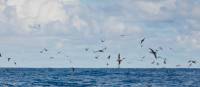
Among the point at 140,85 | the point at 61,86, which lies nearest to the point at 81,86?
the point at 61,86

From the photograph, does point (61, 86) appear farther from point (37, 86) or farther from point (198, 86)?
point (198, 86)

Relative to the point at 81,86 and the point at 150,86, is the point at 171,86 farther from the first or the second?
the point at 81,86

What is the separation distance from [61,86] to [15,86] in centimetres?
821

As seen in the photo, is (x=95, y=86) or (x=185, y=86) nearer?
(x=95, y=86)

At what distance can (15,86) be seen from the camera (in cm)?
9669

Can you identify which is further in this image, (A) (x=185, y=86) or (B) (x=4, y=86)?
(A) (x=185, y=86)

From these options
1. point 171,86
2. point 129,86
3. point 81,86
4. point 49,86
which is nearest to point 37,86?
point 49,86

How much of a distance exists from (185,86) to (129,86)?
35.0 feet

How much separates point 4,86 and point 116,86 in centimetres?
1903

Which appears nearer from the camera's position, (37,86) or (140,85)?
(37,86)

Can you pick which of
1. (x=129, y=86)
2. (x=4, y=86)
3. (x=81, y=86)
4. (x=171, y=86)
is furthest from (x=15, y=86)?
(x=171, y=86)

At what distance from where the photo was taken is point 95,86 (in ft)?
312

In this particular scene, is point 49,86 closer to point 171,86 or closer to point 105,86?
point 105,86

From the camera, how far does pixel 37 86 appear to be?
94.0 metres
